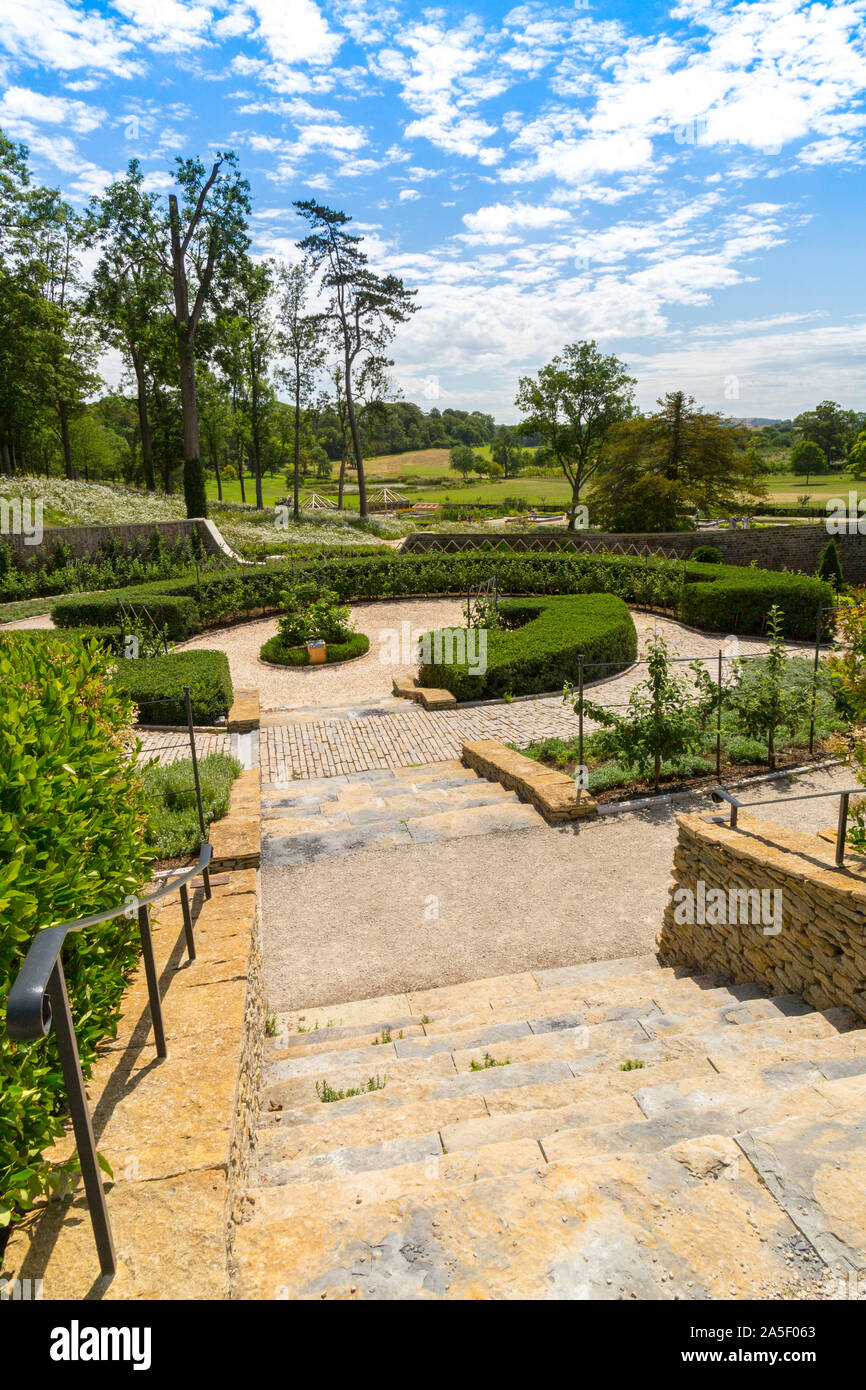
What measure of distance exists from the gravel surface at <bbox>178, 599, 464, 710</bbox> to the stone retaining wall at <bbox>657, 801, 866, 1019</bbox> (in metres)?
7.87

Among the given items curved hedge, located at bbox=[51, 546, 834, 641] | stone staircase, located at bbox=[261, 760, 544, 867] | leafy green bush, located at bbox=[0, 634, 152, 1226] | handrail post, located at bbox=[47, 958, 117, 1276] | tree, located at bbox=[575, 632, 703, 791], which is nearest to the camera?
handrail post, located at bbox=[47, 958, 117, 1276]

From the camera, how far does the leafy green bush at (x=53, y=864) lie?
216 centimetres

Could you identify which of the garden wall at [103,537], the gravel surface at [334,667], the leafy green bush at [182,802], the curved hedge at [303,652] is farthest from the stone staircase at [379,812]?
the garden wall at [103,537]

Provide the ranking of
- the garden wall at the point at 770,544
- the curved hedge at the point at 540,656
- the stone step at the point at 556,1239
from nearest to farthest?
the stone step at the point at 556,1239 < the curved hedge at the point at 540,656 < the garden wall at the point at 770,544

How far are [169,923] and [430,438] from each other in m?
113

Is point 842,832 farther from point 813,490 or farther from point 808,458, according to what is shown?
point 808,458

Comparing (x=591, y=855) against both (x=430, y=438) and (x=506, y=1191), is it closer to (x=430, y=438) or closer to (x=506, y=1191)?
(x=506, y=1191)

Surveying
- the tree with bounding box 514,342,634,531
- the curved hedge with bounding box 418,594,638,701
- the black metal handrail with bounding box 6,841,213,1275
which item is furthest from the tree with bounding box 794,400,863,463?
the black metal handrail with bounding box 6,841,213,1275

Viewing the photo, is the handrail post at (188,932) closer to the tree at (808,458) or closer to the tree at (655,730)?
the tree at (655,730)

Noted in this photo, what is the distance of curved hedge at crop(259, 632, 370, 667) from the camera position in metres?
14.9

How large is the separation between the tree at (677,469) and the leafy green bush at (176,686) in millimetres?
22332

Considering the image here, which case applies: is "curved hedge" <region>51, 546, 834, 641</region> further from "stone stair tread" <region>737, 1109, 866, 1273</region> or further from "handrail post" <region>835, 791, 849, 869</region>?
"stone stair tread" <region>737, 1109, 866, 1273</region>
